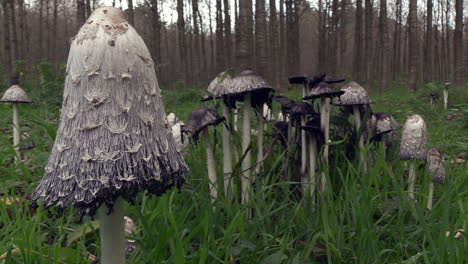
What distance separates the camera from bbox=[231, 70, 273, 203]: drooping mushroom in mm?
1685

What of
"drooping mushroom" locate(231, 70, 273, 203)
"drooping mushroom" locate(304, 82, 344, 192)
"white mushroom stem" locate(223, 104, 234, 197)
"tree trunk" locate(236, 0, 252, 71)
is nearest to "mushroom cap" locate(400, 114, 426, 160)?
"drooping mushroom" locate(304, 82, 344, 192)

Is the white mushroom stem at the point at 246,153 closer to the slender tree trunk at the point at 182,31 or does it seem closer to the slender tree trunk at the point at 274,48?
the slender tree trunk at the point at 274,48

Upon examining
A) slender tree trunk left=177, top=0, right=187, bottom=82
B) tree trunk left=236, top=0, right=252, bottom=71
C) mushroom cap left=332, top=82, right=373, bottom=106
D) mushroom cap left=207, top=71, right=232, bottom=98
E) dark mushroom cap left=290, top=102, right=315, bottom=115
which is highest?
slender tree trunk left=177, top=0, right=187, bottom=82

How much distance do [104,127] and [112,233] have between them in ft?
1.00

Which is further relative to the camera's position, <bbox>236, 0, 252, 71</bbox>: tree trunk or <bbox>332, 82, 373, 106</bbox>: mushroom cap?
<bbox>236, 0, 252, 71</bbox>: tree trunk

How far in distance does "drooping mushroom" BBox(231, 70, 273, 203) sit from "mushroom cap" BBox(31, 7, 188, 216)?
749mm

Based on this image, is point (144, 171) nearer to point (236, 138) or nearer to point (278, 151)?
point (236, 138)


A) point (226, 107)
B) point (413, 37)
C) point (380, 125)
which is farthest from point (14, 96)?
point (413, 37)

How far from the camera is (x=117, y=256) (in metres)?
1.03

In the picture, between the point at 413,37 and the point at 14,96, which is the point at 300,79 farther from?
the point at 413,37

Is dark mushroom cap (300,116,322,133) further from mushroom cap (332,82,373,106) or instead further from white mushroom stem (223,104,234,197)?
white mushroom stem (223,104,234,197)

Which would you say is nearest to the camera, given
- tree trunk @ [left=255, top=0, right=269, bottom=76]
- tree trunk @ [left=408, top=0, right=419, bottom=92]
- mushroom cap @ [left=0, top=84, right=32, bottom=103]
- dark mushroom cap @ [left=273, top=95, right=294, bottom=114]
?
dark mushroom cap @ [left=273, top=95, right=294, bottom=114]

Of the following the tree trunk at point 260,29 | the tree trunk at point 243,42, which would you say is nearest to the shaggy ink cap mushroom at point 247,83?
the tree trunk at point 243,42

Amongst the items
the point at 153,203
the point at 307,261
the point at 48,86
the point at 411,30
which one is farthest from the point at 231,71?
the point at 411,30
